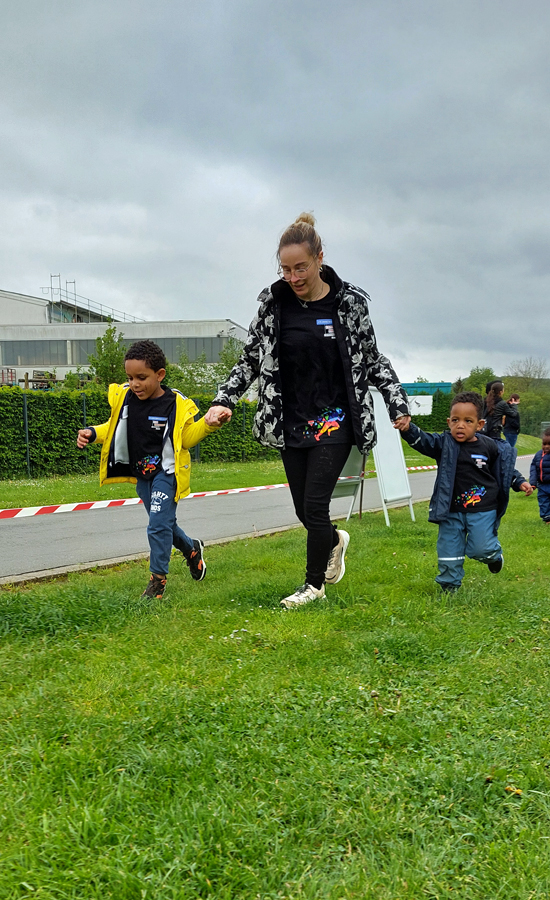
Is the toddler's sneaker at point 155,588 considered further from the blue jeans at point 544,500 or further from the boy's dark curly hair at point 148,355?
the blue jeans at point 544,500

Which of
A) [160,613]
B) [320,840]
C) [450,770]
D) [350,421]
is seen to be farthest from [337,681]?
[350,421]

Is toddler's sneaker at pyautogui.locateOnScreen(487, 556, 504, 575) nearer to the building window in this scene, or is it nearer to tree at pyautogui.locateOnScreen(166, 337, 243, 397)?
tree at pyautogui.locateOnScreen(166, 337, 243, 397)

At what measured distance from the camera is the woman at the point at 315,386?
4.42 meters

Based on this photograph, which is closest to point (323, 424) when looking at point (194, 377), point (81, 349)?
point (194, 377)

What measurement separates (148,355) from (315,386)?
1.20 m

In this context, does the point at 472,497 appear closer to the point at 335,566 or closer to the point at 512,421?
the point at 335,566

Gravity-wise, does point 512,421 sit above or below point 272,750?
above

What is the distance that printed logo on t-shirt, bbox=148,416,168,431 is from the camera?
4.86 meters

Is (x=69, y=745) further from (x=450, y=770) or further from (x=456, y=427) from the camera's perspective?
(x=456, y=427)

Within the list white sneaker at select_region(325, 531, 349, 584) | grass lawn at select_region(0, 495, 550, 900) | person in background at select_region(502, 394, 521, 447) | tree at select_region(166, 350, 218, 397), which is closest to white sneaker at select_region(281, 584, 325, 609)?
grass lawn at select_region(0, 495, 550, 900)

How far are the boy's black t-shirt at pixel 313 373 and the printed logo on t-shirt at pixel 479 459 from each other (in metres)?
1.16

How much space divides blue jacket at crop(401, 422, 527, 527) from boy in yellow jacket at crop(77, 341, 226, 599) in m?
1.54

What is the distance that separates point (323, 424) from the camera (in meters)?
4.48

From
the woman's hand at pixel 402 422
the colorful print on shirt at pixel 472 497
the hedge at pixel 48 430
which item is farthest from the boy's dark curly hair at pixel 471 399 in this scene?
the hedge at pixel 48 430
